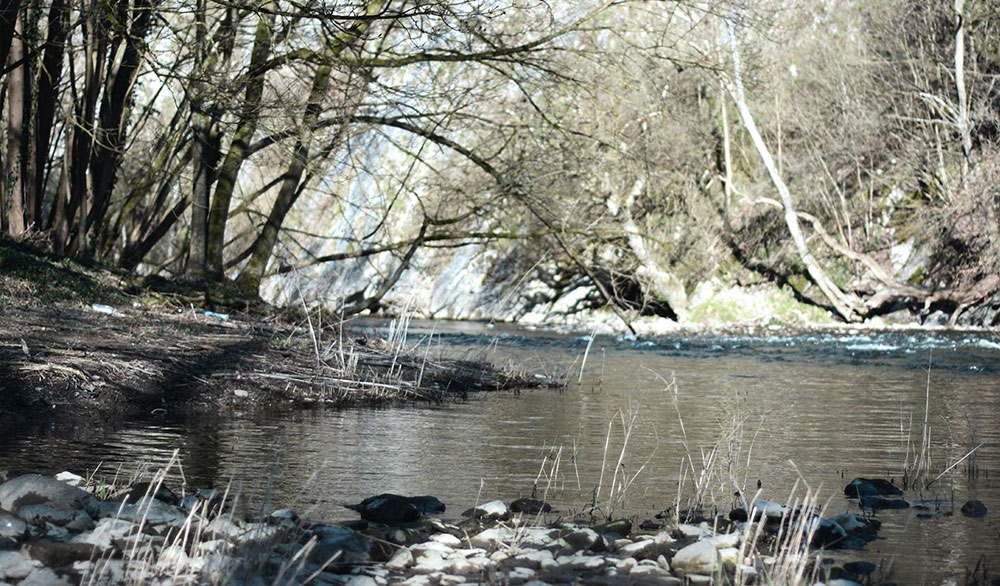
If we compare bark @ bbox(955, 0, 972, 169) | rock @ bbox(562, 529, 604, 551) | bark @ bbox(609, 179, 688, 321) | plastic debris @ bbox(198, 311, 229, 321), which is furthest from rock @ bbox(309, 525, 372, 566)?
bark @ bbox(609, 179, 688, 321)

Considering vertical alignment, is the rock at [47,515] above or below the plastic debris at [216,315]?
below

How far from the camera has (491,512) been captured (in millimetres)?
4391

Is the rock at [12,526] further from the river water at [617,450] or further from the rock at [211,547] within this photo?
the river water at [617,450]

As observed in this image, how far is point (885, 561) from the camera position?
3803 millimetres

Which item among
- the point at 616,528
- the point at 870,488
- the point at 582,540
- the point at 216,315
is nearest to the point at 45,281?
the point at 216,315

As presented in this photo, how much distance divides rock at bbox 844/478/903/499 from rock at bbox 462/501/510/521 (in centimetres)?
191

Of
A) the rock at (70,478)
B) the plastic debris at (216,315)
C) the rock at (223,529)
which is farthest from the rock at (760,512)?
the plastic debris at (216,315)

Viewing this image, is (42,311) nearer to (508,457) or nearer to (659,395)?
(508,457)

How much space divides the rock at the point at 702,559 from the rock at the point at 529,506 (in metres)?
1.04

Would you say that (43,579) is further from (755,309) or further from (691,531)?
(755,309)

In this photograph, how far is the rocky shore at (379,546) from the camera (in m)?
3.19

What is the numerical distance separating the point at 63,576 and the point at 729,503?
10.4 feet

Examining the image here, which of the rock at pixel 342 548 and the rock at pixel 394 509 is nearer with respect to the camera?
the rock at pixel 342 548

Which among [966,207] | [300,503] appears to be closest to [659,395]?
[300,503]
